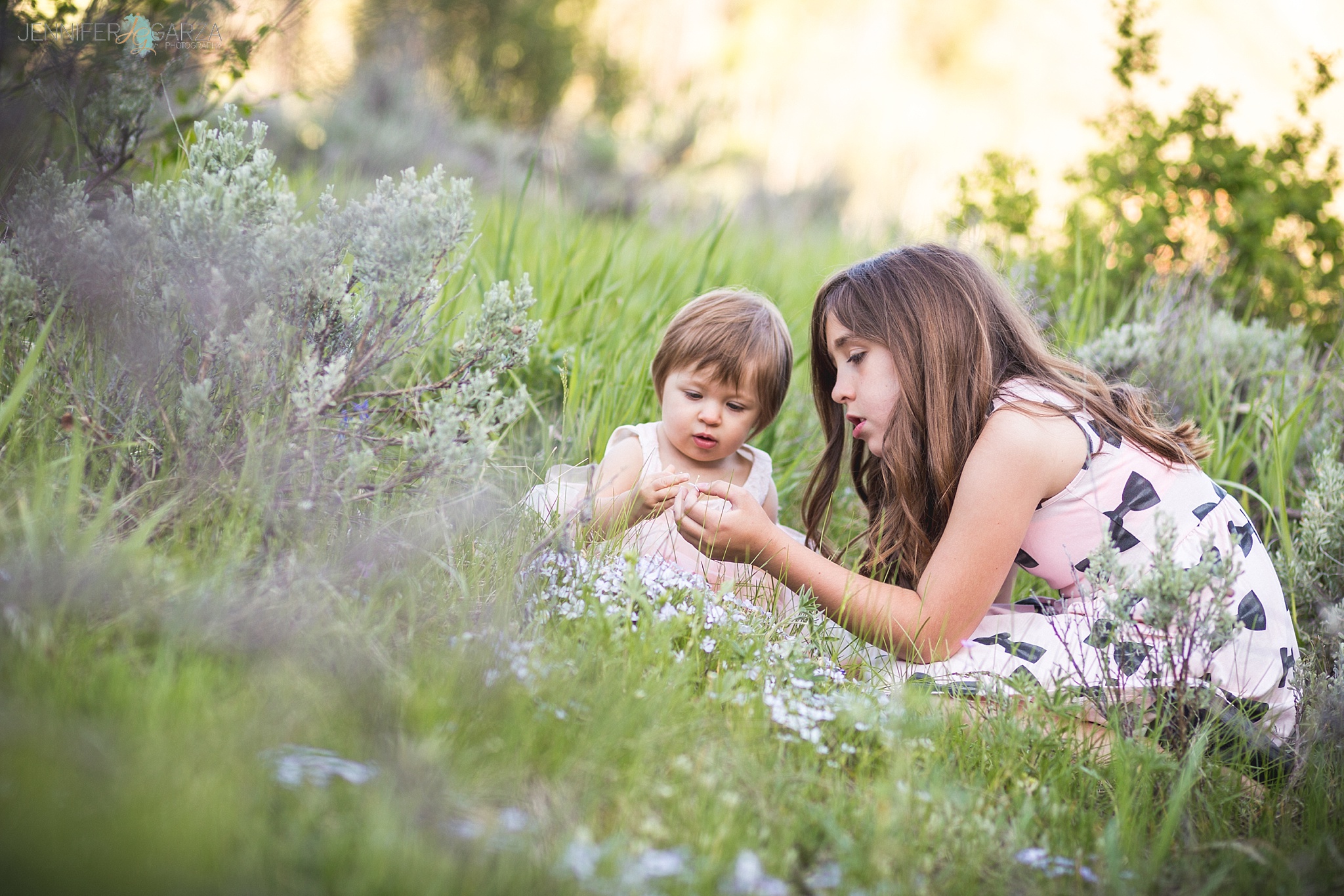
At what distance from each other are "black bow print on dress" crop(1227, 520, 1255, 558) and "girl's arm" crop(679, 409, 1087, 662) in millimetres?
454

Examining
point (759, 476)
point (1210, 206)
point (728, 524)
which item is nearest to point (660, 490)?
point (728, 524)

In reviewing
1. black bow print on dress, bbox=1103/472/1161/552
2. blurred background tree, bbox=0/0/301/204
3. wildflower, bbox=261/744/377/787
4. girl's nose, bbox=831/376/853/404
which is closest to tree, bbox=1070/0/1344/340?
black bow print on dress, bbox=1103/472/1161/552

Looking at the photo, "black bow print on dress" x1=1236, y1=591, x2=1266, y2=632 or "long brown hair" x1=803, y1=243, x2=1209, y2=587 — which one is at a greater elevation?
"long brown hair" x1=803, y1=243, x2=1209, y2=587

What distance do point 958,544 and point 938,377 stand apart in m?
0.48

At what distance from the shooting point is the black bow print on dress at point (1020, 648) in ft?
7.84

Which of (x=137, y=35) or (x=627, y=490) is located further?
(x=627, y=490)

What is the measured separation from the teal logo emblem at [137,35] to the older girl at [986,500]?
196cm

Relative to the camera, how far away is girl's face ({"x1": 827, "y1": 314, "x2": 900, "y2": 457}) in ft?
8.38

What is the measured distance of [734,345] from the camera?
2.92 metres

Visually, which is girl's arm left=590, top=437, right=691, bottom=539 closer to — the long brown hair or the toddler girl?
the toddler girl

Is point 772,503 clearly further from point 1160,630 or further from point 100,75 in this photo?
point 100,75

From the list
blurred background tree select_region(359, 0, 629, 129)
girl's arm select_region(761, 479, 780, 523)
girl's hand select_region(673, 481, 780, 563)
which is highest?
blurred background tree select_region(359, 0, 629, 129)

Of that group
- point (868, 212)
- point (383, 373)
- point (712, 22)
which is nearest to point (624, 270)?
point (383, 373)

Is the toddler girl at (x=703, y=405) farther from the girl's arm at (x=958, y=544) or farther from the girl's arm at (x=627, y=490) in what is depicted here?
the girl's arm at (x=958, y=544)
